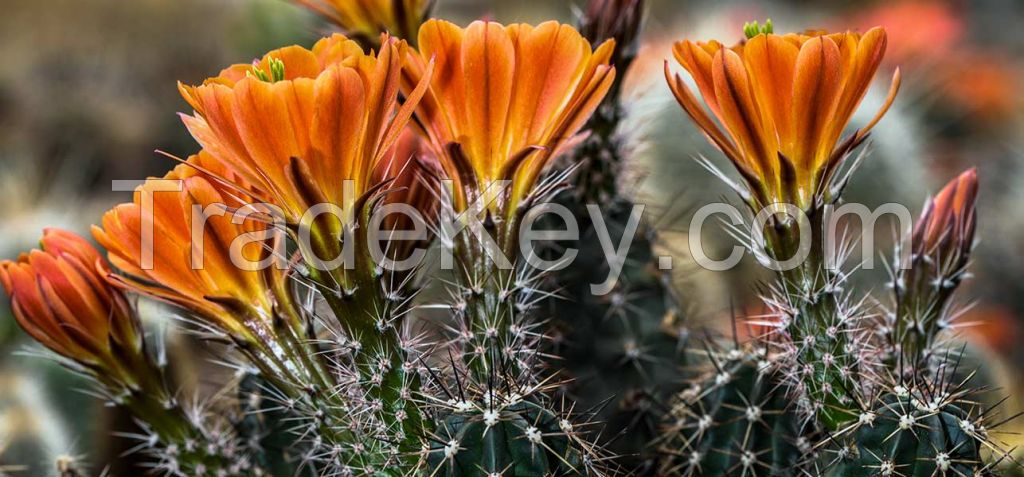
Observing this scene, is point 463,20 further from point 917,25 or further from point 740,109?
point 740,109

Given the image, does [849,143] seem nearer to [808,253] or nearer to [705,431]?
[808,253]

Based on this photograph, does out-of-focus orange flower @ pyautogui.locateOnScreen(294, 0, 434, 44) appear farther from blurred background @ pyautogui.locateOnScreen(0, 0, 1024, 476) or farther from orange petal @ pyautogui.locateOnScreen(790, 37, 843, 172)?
orange petal @ pyautogui.locateOnScreen(790, 37, 843, 172)

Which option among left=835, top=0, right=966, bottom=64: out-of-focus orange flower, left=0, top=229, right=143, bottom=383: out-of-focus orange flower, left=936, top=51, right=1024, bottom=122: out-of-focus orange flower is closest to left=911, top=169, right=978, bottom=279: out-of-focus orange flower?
left=0, top=229, right=143, bottom=383: out-of-focus orange flower

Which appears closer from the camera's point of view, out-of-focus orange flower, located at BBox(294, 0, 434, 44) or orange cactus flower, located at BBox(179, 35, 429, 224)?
orange cactus flower, located at BBox(179, 35, 429, 224)

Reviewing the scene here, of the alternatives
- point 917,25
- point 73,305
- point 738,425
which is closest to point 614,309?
point 738,425

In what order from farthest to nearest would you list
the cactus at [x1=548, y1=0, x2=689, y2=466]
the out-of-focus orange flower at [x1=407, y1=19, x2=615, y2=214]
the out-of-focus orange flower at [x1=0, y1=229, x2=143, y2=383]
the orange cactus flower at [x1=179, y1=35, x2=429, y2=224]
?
the cactus at [x1=548, y1=0, x2=689, y2=466] → the out-of-focus orange flower at [x1=0, y1=229, x2=143, y2=383] → the out-of-focus orange flower at [x1=407, y1=19, x2=615, y2=214] → the orange cactus flower at [x1=179, y1=35, x2=429, y2=224]

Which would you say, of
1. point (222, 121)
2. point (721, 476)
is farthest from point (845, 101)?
point (222, 121)
